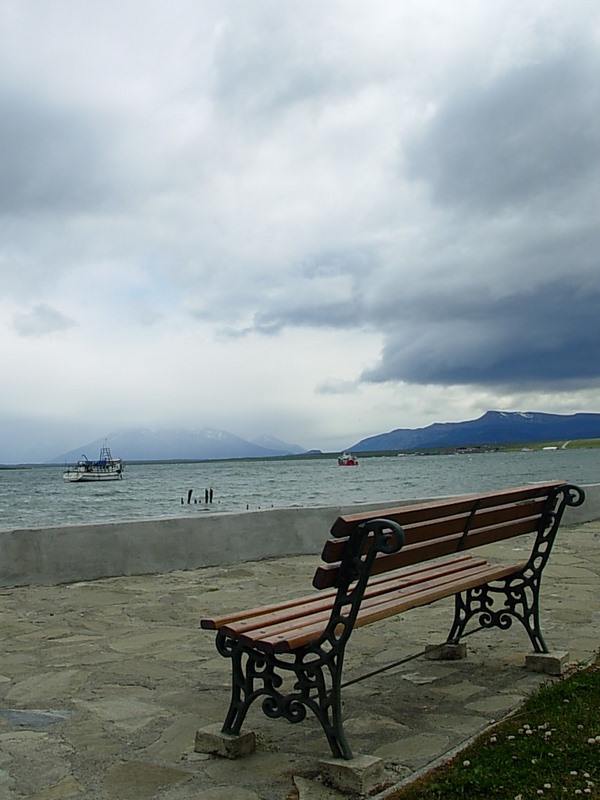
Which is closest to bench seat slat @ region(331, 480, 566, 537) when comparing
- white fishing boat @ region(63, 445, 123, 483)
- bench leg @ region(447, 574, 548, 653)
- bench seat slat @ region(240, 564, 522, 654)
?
bench seat slat @ region(240, 564, 522, 654)

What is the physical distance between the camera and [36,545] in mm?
7414

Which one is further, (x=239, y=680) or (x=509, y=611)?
(x=509, y=611)

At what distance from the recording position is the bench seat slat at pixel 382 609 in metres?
3.12

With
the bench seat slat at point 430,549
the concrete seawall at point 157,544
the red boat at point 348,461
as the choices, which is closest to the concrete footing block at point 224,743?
the bench seat slat at point 430,549

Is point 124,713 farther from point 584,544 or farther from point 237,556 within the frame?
point 584,544

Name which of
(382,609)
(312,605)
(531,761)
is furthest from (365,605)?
(531,761)

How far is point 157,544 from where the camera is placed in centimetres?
802

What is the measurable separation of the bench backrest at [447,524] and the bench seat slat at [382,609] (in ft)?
0.57

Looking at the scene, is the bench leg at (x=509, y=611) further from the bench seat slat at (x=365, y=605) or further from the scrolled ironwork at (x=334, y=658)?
the scrolled ironwork at (x=334, y=658)

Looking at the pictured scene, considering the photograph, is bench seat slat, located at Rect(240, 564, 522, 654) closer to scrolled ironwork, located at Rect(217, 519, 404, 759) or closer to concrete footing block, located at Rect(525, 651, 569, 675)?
scrolled ironwork, located at Rect(217, 519, 404, 759)

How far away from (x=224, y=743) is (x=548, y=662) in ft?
6.46

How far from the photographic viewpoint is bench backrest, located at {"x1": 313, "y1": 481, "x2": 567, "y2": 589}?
10.4 ft

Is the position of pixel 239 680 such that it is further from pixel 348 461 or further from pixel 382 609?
pixel 348 461

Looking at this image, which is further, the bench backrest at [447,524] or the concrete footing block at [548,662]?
the concrete footing block at [548,662]
